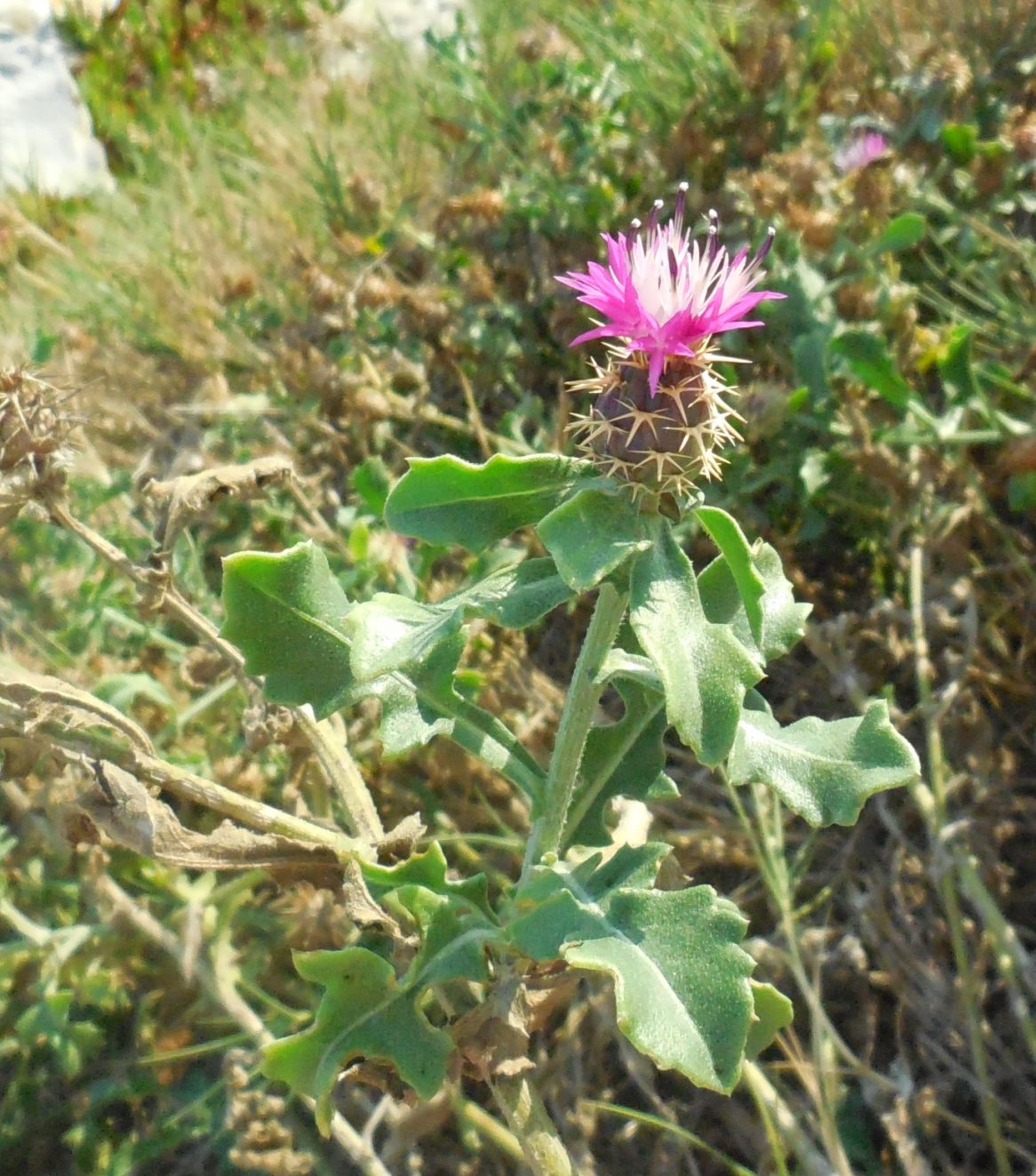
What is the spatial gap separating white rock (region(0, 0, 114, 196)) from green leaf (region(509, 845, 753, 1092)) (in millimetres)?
5672

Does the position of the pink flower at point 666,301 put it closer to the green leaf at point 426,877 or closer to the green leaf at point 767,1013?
the green leaf at point 426,877

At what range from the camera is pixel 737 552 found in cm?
131

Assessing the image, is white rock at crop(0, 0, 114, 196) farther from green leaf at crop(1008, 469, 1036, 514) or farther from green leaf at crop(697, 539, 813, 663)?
green leaf at crop(697, 539, 813, 663)

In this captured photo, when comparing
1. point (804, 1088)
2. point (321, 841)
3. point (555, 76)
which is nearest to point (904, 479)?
point (804, 1088)

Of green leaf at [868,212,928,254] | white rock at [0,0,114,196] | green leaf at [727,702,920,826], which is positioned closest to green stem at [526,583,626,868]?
green leaf at [727,702,920,826]

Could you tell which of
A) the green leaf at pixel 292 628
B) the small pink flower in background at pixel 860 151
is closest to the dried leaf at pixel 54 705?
the green leaf at pixel 292 628

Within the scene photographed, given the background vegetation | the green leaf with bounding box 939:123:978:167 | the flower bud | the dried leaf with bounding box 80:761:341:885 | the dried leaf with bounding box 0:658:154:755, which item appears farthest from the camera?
the green leaf with bounding box 939:123:978:167

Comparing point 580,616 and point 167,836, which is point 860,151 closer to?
point 580,616

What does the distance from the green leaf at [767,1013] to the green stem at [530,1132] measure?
313 mm

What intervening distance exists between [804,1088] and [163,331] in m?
3.08

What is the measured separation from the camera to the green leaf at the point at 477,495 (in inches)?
56.6

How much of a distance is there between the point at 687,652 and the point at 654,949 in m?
0.37

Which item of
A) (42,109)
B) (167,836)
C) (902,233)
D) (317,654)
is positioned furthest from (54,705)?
(42,109)

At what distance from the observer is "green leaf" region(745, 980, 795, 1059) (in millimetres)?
1531
